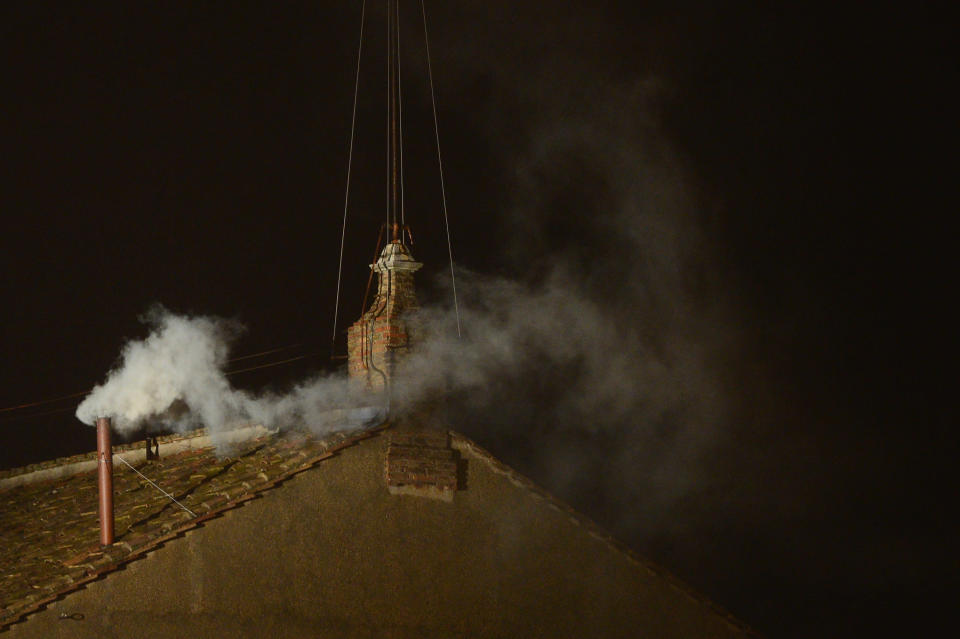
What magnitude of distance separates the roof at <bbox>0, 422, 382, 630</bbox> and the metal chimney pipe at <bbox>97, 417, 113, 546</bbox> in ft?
0.56

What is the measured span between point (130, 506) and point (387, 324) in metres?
4.15

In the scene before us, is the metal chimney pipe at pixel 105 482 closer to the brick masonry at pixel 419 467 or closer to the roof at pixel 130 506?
the roof at pixel 130 506

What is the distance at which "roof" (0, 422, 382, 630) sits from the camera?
32.5 ft

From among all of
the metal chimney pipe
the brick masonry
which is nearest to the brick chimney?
the brick masonry

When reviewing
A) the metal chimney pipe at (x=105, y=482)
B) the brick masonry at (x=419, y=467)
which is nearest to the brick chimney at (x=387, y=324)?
the brick masonry at (x=419, y=467)

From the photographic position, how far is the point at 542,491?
11438 mm

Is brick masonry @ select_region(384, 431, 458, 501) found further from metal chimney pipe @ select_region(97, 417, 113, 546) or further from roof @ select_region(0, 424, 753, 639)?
metal chimney pipe @ select_region(97, 417, 113, 546)

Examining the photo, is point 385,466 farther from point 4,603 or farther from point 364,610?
point 4,603

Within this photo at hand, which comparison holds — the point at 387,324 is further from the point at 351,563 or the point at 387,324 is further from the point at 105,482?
the point at 105,482

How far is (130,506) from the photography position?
11906 millimetres

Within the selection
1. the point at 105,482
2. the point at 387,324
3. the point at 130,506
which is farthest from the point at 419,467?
the point at 130,506

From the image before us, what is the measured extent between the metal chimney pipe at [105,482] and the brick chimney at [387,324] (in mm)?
3373

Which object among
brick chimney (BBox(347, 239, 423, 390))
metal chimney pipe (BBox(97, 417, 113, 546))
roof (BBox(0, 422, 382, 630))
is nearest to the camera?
roof (BBox(0, 422, 382, 630))

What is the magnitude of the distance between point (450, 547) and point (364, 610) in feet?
4.13
